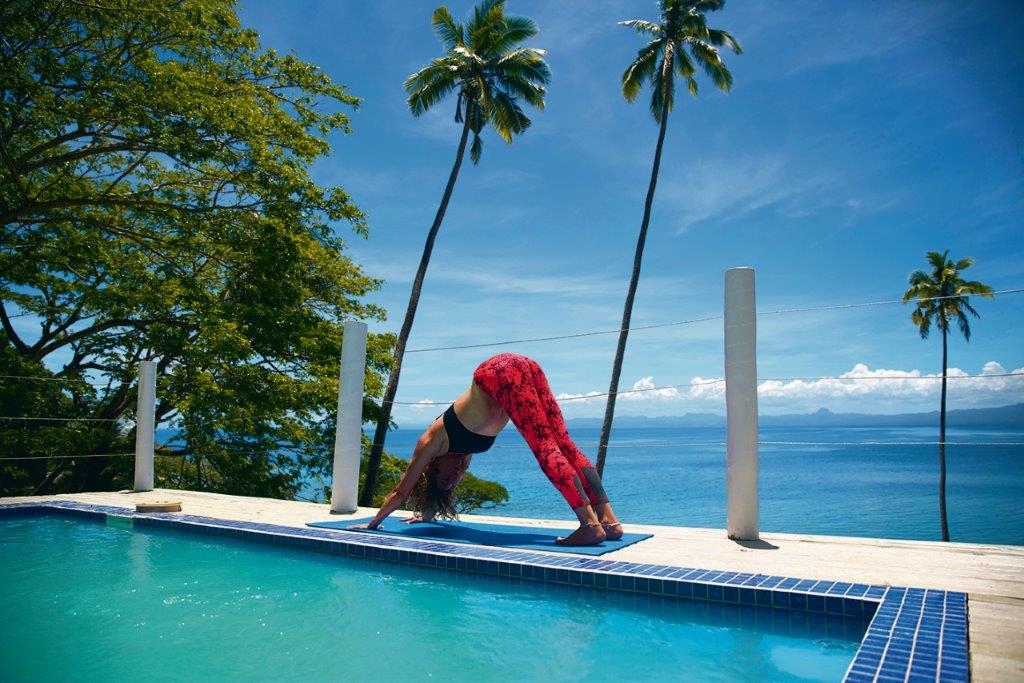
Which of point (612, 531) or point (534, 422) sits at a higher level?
point (534, 422)

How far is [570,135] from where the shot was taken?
661 inches

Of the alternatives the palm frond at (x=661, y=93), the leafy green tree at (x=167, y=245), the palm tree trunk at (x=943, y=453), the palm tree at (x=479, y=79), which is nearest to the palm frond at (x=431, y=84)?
the palm tree at (x=479, y=79)

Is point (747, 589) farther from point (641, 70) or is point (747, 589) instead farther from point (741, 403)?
point (641, 70)

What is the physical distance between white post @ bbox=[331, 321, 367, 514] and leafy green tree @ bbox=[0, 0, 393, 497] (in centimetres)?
449

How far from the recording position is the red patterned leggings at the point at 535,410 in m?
4.41

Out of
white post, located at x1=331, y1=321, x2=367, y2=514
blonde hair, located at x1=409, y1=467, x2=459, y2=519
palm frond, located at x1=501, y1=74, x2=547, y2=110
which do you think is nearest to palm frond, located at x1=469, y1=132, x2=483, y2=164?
palm frond, located at x1=501, y1=74, x2=547, y2=110

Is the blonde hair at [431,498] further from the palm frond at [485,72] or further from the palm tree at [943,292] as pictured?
the palm tree at [943,292]

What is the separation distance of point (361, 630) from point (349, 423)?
2968 mm

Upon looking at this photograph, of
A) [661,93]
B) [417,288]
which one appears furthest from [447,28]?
[417,288]

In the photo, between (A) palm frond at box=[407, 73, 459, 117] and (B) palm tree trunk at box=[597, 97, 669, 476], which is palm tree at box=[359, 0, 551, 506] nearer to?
(A) palm frond at box=[407, 73, 459, 117]

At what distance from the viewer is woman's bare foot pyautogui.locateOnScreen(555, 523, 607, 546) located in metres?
4.29

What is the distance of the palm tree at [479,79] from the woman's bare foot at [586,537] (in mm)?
9966

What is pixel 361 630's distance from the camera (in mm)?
3301

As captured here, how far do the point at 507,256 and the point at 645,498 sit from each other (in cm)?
2146
